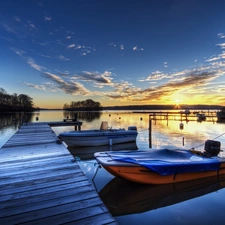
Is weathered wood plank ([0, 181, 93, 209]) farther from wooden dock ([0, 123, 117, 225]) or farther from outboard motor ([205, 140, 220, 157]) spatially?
outboard motor ([205, 140, 220, 157])

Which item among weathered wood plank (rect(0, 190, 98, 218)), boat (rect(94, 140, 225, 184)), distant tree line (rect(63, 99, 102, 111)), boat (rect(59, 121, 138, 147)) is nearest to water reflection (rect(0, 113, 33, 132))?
boat (rect(59, 121, 138, 147))

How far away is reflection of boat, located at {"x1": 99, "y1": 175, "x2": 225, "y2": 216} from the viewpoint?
17.8 feet

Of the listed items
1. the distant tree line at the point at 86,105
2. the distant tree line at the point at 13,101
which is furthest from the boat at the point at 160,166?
the distant tree line at the point at 86,105

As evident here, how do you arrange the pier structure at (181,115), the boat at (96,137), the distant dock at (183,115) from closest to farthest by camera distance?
the boat at (96,137) → the pier structure at (181,115) → the distant dock at (183,115)

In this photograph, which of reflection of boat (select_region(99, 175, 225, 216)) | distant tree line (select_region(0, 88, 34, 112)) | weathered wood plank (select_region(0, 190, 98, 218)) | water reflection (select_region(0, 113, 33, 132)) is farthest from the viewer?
distant tree line (select_region(0, 88, 34, 112))

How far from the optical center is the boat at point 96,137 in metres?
13.4

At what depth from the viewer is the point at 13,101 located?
344ft

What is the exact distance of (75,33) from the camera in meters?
19.0

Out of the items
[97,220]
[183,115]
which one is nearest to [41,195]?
[97,220]

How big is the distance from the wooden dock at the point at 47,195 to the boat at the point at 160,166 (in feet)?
5.62

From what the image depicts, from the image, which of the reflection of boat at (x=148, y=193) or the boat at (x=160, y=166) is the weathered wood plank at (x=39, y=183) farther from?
the boat at (x=160, y=166)

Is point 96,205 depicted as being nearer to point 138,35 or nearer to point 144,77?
point 138,35

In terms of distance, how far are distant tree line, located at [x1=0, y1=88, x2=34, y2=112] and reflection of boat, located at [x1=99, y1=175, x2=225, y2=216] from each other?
96350mm

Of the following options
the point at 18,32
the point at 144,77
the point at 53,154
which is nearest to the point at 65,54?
the point at 18,32
